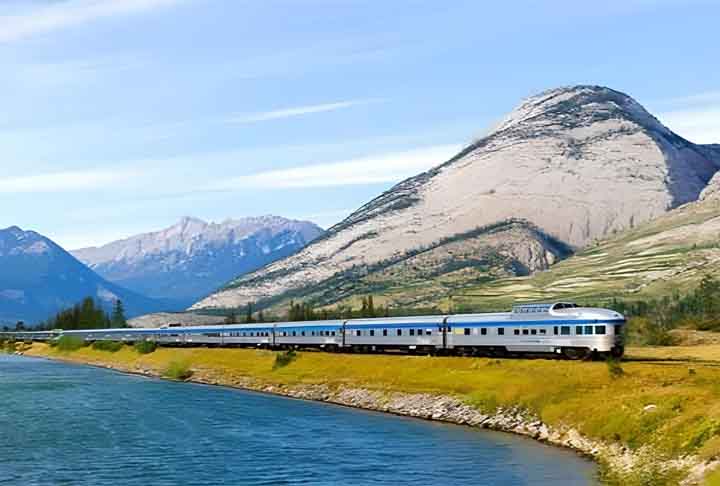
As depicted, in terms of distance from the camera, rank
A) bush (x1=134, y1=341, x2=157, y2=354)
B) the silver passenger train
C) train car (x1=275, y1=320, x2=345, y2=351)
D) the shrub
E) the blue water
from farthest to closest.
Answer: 1. bush (x1=134, y1=341, x2=157, y2=354)
2. train car (x1=275, y1=320, x2=345, y2=351)
3. the silver passenger train
4. the shrub
5. the blue water

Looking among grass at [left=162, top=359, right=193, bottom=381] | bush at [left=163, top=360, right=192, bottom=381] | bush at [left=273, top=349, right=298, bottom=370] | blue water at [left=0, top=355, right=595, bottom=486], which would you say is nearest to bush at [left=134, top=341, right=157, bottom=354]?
grass at [left=162, top=359, right=193, bottom=381]

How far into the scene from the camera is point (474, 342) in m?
98.2

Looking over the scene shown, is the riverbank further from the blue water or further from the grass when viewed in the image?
the grass

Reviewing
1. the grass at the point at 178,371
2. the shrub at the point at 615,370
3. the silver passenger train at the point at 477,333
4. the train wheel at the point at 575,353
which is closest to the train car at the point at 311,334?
the silver passenger train at the point at 477,333

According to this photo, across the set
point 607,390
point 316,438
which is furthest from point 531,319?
point 316,438

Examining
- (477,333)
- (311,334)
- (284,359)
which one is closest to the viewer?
(477,333)

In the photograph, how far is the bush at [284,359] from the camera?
12150cm

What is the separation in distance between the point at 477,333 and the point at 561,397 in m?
27.9

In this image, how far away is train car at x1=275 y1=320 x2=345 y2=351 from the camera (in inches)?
4961

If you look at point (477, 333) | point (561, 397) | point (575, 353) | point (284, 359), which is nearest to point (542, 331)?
point (575, 353)

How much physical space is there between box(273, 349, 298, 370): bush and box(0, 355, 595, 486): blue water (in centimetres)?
2193

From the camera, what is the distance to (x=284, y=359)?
12269 cm

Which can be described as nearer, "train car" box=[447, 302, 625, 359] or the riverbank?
the riverbank

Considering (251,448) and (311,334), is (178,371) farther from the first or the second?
(251,448)
